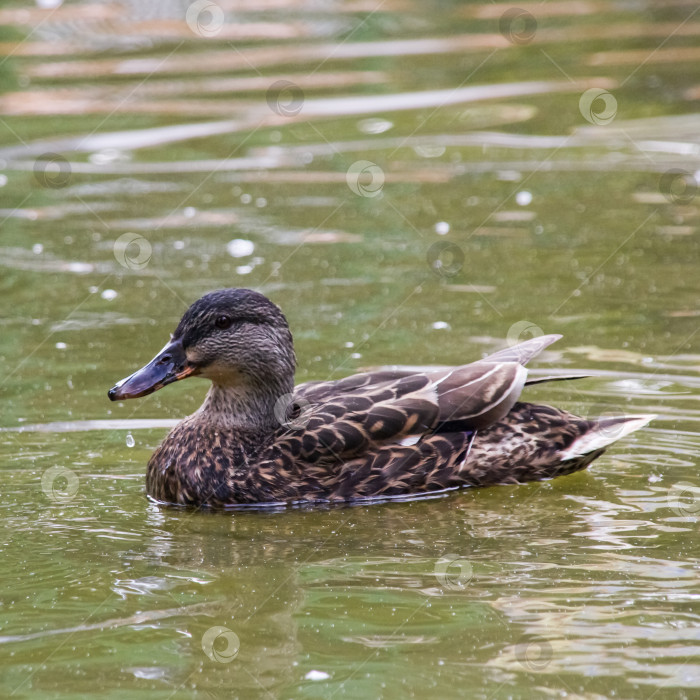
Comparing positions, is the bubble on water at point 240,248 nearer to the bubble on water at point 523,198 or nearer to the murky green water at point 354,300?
the murky green water at point 354,300

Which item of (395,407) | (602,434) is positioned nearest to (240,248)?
(395,407)

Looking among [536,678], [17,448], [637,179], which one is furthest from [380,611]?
[637,179]

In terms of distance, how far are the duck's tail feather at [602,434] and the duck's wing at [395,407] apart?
0.42 meters

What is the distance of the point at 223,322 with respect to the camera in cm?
770

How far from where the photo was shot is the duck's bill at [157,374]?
7410 millimetres

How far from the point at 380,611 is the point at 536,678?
893mm

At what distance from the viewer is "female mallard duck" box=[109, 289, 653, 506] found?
295 inches

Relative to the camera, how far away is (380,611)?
234 inches

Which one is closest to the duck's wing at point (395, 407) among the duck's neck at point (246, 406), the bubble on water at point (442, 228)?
the duck's neck at point (246, 406)

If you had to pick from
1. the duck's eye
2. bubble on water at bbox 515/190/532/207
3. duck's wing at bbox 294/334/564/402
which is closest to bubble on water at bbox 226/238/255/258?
bubble on water at bbox 515/190/532/207

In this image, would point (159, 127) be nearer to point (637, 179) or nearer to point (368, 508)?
point (637, 179)

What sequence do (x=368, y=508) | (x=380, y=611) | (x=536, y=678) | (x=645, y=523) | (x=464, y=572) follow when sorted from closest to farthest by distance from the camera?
(x=536, y=678), (x=380, y=611), (x=464, y=572), (x=645, y=523), (x=368, y=508)

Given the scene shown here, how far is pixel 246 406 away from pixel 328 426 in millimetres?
611

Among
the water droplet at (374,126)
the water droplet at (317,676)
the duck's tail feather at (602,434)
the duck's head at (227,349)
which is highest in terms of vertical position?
the water droplet at (374,126)
